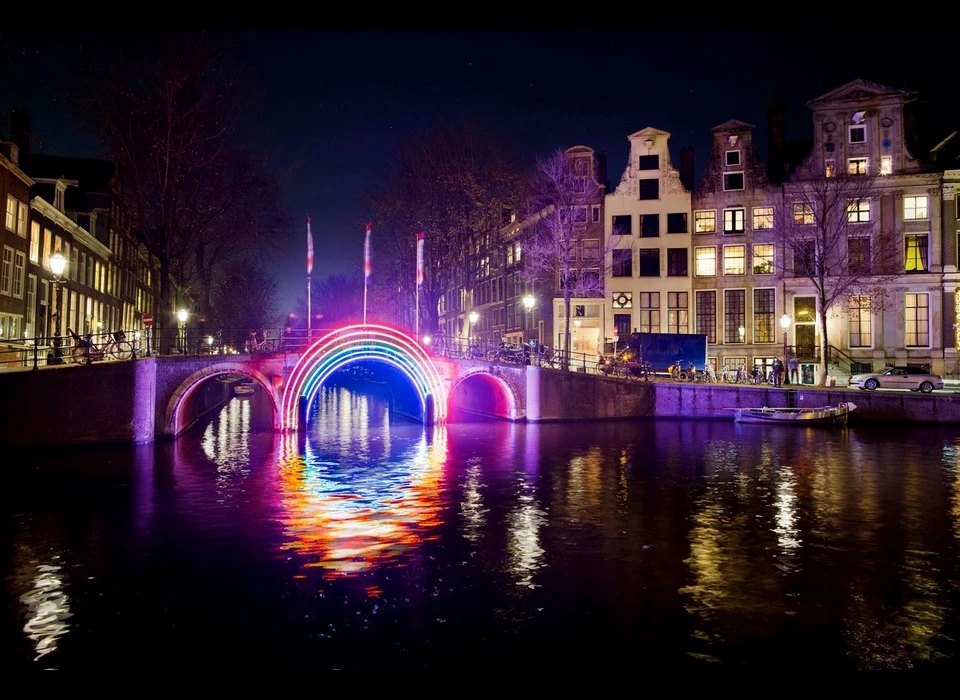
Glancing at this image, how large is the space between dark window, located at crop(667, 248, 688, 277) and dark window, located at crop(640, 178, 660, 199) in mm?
3781

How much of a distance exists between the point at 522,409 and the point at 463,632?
32076 mm

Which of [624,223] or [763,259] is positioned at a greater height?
[624,223]

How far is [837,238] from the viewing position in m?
50.6

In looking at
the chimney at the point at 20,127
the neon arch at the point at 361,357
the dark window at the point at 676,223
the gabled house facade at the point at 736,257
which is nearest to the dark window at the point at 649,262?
the dark window at the point at 676,223

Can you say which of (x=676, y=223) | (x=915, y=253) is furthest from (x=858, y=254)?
(x=676, y=223)

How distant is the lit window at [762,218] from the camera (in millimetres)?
54938

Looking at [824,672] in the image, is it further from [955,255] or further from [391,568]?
[955,255]

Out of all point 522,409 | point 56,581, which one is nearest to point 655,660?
point 56,581

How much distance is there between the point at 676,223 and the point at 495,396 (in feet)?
61.8

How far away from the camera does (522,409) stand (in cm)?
4344

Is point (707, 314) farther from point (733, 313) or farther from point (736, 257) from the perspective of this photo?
point (736, 257)

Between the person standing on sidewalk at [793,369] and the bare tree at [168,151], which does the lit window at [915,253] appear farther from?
the bare tree at [168,151]

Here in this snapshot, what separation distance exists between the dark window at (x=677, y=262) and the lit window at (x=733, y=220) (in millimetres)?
3122

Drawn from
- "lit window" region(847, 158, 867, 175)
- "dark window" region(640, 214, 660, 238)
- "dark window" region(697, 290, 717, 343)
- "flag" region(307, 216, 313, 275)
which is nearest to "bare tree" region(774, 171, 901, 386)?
"lit window" region(847, 158, 867, 175)
